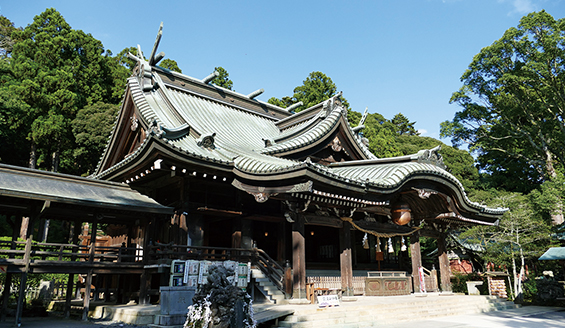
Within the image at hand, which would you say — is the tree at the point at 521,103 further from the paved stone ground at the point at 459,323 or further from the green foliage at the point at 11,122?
the green foliage at the point at 11,122

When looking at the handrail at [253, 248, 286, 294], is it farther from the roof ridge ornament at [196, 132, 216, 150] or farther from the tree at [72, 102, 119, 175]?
the tree at [72, 102, 119, 175]

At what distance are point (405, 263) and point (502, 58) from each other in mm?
22860

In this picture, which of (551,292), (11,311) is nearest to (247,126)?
(11,311)

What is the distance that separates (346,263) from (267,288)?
139 inches

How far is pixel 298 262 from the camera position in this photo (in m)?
12.9

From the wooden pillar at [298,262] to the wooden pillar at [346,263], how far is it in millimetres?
2423

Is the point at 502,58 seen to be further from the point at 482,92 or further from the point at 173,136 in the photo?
the point at 173,136

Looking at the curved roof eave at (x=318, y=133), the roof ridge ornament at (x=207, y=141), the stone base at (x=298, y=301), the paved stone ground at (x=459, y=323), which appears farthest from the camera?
the curved roof eave at (x=318, y=133)

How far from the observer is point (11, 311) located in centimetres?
1312

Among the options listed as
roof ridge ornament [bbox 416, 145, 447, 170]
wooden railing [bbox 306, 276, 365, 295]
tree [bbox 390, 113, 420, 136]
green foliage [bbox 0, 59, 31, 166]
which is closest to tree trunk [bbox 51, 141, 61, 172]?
green foliage [bbox 0, 59, 31, 166]

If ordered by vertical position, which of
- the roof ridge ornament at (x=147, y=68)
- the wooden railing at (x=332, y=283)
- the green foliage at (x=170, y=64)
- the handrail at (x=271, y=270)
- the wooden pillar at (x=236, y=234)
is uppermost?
the green foliage at (x=170, y=64)

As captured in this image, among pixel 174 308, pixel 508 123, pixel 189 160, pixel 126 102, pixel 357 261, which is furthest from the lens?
pixel 508 123

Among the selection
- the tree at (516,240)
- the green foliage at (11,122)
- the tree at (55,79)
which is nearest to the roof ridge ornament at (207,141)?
the tree at (516,240)

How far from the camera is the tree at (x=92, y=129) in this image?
30516 mm
